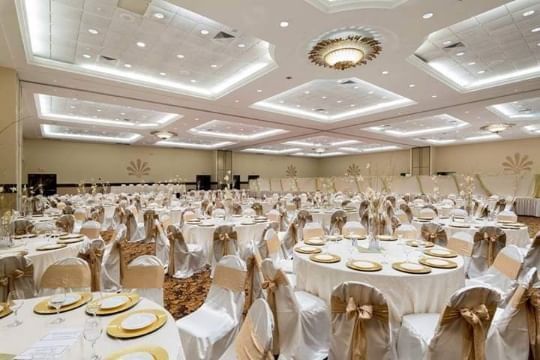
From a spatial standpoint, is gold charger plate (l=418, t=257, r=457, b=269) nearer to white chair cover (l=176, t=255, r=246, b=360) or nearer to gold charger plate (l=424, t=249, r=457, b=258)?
gold charger plate (l=424, t=249, r=457, b=258)

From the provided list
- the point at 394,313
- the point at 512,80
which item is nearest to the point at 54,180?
the point at 394,313

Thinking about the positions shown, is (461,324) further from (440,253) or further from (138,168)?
(138,168)

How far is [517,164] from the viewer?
1766 centimetres

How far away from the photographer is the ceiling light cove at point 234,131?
14438mm

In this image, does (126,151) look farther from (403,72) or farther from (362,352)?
(362,352)

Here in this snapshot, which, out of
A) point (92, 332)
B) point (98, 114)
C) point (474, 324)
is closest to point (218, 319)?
point (92, 332)

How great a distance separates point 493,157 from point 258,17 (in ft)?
67.2

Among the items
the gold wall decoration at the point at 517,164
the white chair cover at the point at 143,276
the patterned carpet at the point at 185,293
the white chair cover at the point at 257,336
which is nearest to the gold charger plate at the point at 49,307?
the white chair cover at the point at 143,276

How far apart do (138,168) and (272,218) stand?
16525 mm

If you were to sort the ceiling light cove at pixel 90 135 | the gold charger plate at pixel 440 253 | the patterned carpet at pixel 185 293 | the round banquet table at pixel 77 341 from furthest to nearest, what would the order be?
the ceiling light cove at pixel 90 135
the patterned carpet at pixel 185 293
the gold charger plate at pixel 440 253
the round banquet table at pixel 77 341

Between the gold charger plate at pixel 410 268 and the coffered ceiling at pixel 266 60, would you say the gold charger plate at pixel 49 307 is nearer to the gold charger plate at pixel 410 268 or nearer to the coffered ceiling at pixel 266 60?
the gold charger plate at pixel 410 268

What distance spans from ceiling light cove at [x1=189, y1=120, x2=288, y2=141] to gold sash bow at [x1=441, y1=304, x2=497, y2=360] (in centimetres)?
1279

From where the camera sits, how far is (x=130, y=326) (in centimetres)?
161

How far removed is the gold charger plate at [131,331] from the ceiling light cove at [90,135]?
53.8ft
